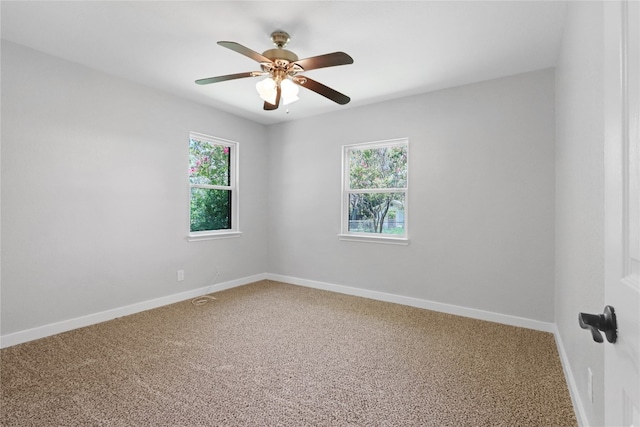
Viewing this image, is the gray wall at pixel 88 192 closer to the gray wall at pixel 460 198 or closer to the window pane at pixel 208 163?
the window pane at pixel 208 163

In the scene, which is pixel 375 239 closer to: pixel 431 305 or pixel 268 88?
pixel 431 305

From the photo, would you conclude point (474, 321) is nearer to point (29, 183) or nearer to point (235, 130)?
point (235, 130)

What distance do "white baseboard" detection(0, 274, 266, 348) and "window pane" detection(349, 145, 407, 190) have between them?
231cm

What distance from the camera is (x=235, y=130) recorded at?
4.55 meters

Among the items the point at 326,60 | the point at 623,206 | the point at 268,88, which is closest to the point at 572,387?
the point at 623,206

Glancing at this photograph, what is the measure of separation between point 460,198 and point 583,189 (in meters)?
1.81

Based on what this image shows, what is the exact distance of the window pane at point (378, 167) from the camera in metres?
3.96

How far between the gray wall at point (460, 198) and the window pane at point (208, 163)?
117 centimetres

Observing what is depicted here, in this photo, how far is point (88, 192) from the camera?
307cm

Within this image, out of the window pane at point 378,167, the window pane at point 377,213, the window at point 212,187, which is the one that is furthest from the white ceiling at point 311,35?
the window pane at point 377,213

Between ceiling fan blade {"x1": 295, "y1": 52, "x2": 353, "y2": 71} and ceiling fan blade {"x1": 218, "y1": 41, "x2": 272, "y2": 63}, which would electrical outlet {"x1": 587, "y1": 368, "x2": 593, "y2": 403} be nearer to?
ceiling fan blade {"x1": 295, "y1": 52, "x2": 353, "y2": 71}

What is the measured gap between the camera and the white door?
57 centimetres

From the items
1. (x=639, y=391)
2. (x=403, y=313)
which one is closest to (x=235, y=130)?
(x=403, y=313)

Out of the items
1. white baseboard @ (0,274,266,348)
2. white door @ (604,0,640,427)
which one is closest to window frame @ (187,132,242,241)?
white baseboard @ (0,274,266,348)
